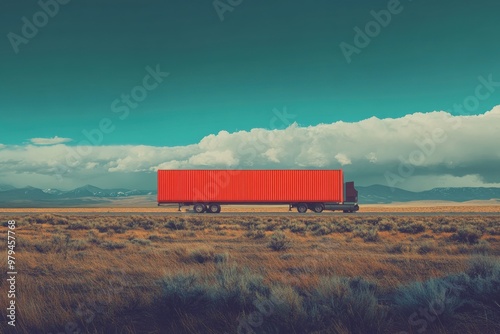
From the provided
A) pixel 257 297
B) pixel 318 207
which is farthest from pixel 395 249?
pixel 318 207

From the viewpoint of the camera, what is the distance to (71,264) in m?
10.4

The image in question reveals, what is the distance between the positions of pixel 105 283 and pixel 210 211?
31662 millimetres

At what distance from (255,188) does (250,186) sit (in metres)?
0.49

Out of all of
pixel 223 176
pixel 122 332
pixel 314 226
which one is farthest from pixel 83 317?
pixel 223 176

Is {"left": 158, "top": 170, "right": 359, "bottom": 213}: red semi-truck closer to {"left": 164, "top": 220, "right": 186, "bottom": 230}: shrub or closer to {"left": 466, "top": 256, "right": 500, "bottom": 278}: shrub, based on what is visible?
{"left": 164, "top": 220, "right": 186, "bottom": 230}: shrub

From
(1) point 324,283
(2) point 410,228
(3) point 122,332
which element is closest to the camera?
(3) point 122,332

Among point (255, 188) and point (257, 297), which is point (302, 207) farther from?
point (257, 297)

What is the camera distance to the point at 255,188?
38062mm

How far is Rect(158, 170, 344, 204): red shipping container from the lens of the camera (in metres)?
37.9

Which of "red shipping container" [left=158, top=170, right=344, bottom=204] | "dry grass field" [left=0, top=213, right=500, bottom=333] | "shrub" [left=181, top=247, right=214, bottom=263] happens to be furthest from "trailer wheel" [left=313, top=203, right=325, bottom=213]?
"shrub" [left=181, top=247, right=214, bottom=263]

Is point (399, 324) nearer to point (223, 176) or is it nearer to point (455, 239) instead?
point (455, 239)

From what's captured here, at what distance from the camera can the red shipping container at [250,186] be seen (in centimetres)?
3794

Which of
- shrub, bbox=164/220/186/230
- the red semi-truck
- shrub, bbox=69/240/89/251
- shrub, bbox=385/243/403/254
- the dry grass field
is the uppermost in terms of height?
the red semi-truck

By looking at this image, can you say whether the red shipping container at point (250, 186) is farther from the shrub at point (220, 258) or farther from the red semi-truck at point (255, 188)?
the shrub at point (220, 258)
